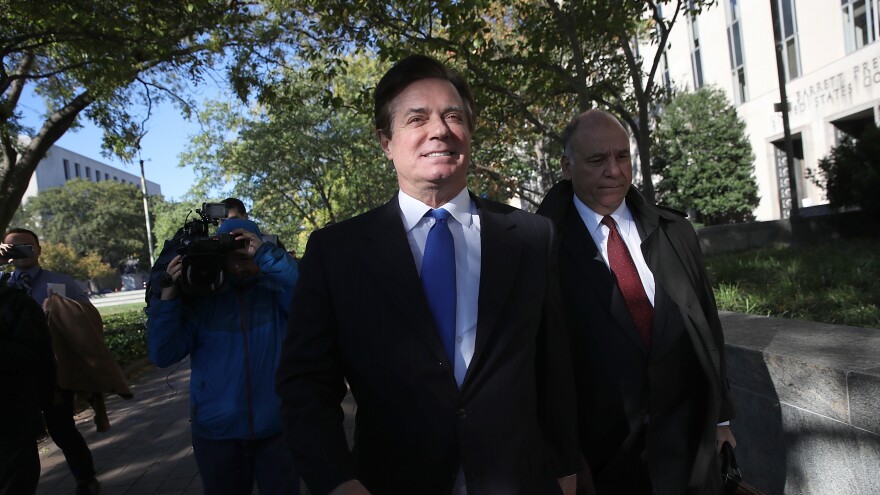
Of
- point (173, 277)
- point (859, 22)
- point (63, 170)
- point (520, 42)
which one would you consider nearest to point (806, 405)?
point (173, 277)

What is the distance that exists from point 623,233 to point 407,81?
3.75 feet

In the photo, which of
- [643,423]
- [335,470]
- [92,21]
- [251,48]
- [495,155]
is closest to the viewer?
[335,470]

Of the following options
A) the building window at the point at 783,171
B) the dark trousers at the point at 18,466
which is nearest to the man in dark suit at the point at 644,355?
the dark trousers at the point at 18,466

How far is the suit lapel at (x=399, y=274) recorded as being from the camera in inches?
65.1

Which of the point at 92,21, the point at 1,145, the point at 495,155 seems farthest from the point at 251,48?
the point at 495,155

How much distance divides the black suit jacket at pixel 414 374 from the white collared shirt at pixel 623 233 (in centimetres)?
66

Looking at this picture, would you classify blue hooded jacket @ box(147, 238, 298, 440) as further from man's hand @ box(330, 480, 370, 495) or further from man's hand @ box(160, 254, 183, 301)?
man's hand @ box(330, 480, 370, 495)

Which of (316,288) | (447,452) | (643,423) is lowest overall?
(643,423)

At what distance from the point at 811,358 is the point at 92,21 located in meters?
9.53

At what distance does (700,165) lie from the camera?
2216cm

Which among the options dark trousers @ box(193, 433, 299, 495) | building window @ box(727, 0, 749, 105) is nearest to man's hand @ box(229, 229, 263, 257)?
dark trousers @ box(193, 433, 299, 495)

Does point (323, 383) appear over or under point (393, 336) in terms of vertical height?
under

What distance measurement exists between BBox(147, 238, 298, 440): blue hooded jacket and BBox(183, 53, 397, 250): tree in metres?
18.9

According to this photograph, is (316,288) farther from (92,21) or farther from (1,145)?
(1,145)
